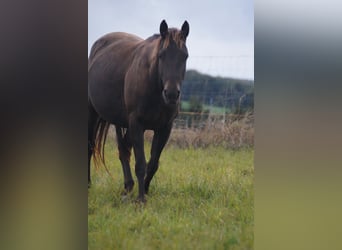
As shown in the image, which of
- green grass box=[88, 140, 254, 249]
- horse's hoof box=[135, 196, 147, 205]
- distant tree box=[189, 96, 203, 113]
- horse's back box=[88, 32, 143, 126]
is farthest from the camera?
horse's back box=[88, 32, 143, 126]

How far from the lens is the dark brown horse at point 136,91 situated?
3.03 meters

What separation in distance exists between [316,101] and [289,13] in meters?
0.61

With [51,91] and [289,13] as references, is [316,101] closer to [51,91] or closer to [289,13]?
[289,13]

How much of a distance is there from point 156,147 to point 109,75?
71cm

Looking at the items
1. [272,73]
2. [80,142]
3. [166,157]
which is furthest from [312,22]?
[80,142]

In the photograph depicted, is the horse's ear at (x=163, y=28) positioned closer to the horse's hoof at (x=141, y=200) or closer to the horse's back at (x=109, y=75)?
the horse's back at (x=109, y=75)

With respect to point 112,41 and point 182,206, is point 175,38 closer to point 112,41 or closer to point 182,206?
point 112,41

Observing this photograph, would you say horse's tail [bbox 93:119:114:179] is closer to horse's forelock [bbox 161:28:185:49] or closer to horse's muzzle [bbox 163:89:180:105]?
horse's muzzle [bbox 163:89:180:105]

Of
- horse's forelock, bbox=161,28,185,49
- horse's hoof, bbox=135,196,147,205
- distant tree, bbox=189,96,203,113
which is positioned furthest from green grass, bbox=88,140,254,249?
horse's forelock, bbox=161,28,185,49

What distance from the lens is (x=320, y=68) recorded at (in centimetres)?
279

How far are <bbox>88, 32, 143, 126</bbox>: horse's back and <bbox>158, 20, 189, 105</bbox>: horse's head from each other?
344 mm

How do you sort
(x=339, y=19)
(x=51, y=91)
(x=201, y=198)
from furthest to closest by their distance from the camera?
(x=51, y=91) < (x=201, y=198) < (x=339, y=19)

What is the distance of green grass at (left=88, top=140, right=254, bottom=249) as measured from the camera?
9.64 ft

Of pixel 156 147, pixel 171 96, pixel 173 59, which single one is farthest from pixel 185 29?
pixel 156 147
